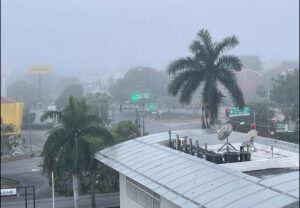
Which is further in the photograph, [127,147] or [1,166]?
[1,166]

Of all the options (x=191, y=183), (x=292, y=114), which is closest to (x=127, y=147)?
(x=191, y=183)

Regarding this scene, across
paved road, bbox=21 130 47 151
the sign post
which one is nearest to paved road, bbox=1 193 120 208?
the sign post

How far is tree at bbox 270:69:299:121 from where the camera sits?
48.7 m

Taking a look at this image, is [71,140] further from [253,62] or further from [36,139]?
[253,62]

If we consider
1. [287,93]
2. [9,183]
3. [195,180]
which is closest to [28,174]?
[9,183]

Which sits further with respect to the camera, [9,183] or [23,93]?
[23,93]

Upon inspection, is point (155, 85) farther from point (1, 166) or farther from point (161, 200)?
point (161, 200)

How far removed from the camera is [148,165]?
49.3 feet

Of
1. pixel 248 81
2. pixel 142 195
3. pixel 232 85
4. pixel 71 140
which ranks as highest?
pixel 248 81

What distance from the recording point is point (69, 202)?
25.7 meters

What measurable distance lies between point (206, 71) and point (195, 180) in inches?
545

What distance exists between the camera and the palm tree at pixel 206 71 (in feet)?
83.1

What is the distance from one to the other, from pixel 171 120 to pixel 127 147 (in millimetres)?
50050

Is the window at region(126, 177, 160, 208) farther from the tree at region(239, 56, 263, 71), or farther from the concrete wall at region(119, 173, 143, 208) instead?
the tree at region(239, 56, 263, 71)
